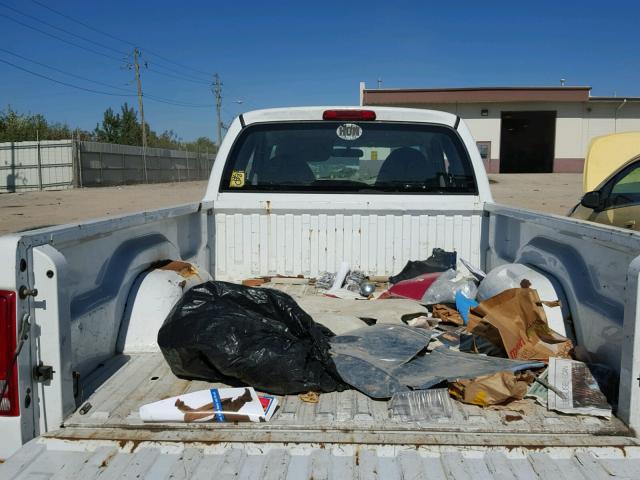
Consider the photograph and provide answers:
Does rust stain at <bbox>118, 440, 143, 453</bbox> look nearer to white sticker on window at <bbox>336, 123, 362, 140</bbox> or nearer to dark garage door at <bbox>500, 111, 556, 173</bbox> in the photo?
white sticker on window at <bbox>336, 123, 362, 140</bbox>

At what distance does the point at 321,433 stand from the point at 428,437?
343mm

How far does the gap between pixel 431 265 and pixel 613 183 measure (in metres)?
3.14

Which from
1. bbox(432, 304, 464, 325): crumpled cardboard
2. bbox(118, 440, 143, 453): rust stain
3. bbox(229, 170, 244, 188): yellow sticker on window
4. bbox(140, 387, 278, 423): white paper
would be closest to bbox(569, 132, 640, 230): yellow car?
bbox(432, 304, 464, 325): crumpled cardboard

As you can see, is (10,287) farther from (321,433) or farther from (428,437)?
(428,437)

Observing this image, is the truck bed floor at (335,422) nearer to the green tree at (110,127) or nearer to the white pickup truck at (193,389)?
the white pickup truck at (193,389)

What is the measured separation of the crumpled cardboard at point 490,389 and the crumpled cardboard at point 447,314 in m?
1.09

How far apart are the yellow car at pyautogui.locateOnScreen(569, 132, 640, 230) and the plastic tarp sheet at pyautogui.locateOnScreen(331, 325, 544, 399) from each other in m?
4.07

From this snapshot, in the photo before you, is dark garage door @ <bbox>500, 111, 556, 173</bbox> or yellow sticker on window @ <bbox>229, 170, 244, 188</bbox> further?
dark garage door @ <bbox>500, 111, 556, 173</bbox>

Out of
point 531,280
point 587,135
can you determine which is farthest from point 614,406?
point 587,135

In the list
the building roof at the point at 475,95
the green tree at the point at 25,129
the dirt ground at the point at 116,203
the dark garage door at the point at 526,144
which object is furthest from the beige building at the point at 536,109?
the green tree at the point at 25,129

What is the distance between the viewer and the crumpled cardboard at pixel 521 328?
2645 mm

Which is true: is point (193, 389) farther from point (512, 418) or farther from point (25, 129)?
point (25, 129)

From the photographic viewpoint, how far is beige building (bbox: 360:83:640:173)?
34906 mm

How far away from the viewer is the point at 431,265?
4.40 m
